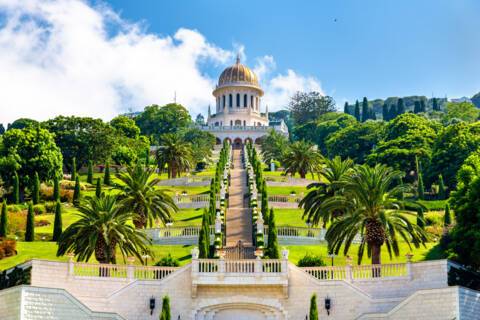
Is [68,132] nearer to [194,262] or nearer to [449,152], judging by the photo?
[449,152]

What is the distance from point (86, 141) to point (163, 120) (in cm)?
4773

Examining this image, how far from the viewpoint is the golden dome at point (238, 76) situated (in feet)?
474

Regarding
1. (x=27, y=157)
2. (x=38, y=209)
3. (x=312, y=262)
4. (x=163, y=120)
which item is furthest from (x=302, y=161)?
(x=163, y=120)

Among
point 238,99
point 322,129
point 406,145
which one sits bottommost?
point 406,145

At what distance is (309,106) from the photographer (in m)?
165

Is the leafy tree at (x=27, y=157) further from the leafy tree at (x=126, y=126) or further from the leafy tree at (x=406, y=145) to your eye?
the leafy tree at (x=126, y=126)

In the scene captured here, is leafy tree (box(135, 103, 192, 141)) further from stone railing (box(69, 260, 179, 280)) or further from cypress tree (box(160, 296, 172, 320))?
cypress tree (box(160, 296, 172, 320))

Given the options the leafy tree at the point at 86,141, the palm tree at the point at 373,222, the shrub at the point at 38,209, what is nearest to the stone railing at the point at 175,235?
the palm tree at the point at 373,222

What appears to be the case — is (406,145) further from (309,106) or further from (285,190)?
(309,106)

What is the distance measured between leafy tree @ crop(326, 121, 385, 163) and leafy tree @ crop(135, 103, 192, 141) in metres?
38.7

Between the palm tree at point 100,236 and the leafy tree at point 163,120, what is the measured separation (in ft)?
319

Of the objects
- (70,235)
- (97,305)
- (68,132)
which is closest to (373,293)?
(97,305)

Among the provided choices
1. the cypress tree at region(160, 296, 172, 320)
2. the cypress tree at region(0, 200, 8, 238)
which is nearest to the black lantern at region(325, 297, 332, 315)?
the cypress tree at region(160, 296, 172, 320)

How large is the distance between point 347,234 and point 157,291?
10492 millimetres
